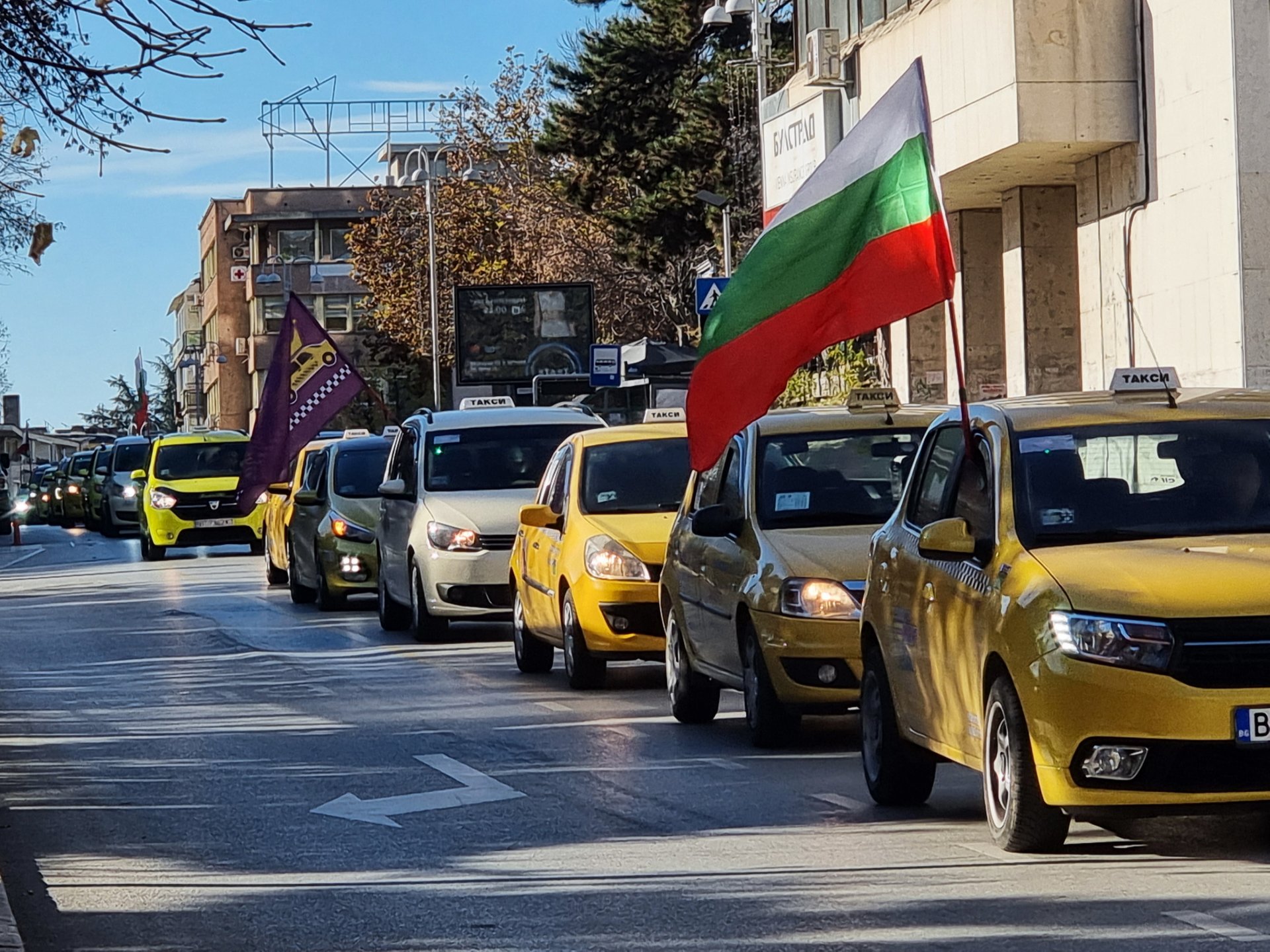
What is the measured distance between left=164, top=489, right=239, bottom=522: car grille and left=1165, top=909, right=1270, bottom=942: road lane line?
3098cm

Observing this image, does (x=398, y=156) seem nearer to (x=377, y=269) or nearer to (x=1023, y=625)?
(x=377, y=269)

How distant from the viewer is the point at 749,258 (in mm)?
10891

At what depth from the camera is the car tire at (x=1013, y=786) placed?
7.91m

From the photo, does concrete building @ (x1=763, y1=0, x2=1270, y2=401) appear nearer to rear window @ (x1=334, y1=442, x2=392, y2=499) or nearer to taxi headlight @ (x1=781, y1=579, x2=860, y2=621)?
rear window @ (x1=334, y1=442, x2=392, y2=499)

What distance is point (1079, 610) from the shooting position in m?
7.68

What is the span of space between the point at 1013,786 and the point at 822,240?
317 cm

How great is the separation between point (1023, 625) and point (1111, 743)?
1.67 feet

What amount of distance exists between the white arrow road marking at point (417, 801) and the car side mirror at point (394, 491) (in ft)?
28.8

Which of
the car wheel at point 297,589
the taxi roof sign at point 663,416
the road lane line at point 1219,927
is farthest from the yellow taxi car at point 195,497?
the road lane line at point 1219,927

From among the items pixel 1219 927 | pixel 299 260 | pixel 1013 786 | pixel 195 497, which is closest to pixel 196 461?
pixel 195 497

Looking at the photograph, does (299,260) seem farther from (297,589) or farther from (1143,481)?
(1143,481)

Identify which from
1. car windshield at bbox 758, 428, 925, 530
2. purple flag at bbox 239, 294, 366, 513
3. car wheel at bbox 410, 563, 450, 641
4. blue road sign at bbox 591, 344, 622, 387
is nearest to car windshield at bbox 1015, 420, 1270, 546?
car windshield at bbox 758, 428, 925, 530

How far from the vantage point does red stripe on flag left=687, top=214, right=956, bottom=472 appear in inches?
388

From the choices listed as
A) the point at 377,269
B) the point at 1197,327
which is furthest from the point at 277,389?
the point at 377,269
